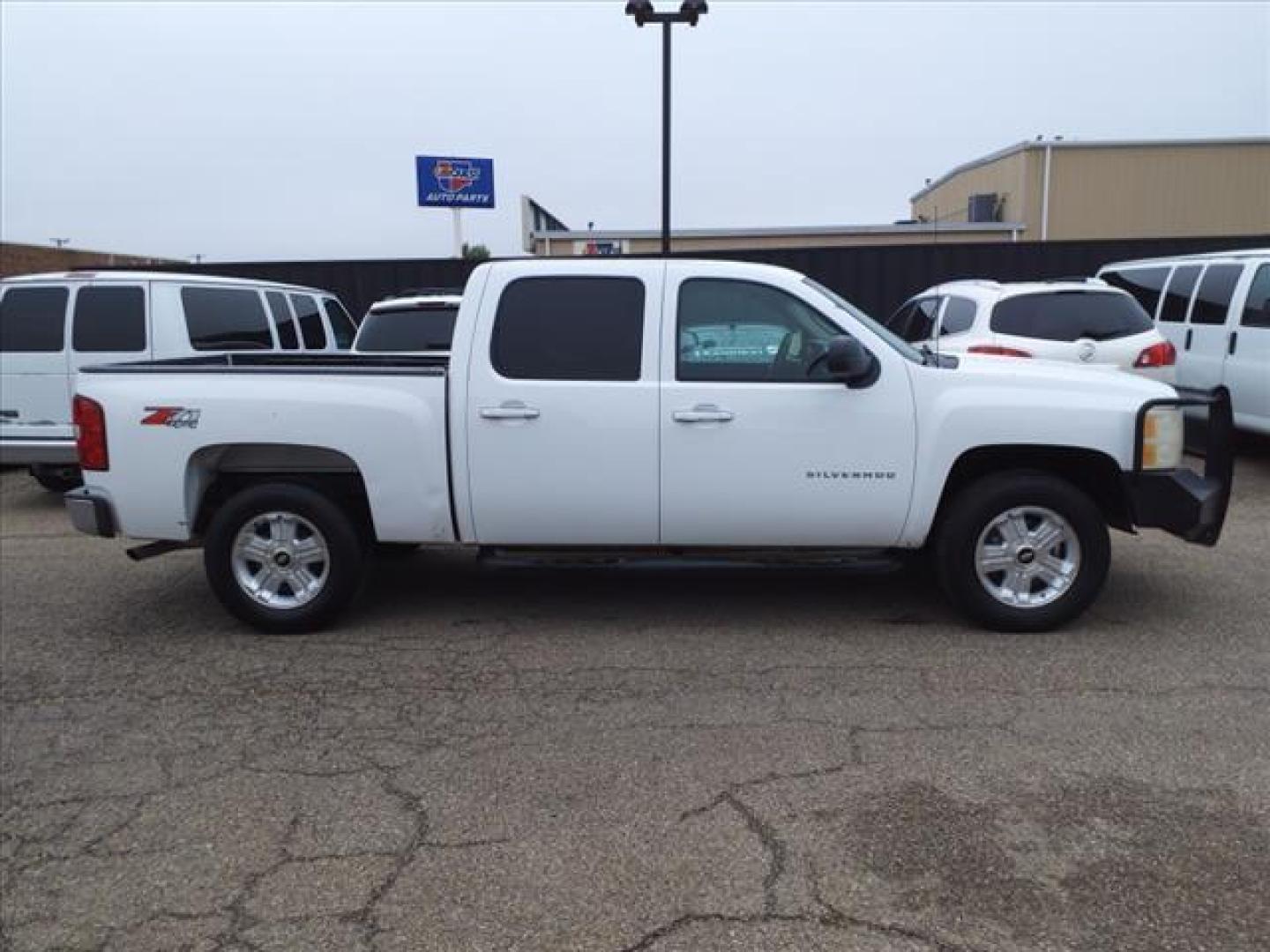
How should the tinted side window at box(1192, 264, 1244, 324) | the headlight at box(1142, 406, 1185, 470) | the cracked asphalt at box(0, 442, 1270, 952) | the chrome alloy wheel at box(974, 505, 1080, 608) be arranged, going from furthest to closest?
the tinted side window at box(1192, 264, 1244, 324) < the chrome alloy wheel at box(974, 505, 1080, 608) < the headlight at box(1142, 406, 1185, 470) < the cracked asphalt at box(0, 442, 1270, 952)

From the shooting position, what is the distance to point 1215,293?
991 cm

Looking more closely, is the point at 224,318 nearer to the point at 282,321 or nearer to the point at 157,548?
the point at 282,321

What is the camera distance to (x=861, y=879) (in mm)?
3088

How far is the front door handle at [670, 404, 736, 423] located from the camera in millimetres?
5102

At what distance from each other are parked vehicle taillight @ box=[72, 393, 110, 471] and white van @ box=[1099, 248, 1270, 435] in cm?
874

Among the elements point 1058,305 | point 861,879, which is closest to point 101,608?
point 861,879

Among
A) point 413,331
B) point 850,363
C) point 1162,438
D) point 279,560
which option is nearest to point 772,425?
point 850,363

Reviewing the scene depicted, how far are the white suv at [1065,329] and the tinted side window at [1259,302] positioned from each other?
2.54 feet

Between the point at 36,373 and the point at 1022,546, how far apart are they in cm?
803

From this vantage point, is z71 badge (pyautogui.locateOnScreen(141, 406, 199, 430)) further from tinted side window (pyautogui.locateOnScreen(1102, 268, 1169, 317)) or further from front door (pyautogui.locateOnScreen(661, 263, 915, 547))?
tinted side window (pyautogui.locateOnScreen(1102, 268, 1169, 317))

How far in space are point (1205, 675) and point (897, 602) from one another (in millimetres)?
1616

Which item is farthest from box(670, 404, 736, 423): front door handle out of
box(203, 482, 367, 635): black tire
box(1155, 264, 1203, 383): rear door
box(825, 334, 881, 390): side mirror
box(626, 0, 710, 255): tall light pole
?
box(626, 0, 710, 255): tall light pole

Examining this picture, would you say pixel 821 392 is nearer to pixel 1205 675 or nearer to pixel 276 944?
pixel 1205 675

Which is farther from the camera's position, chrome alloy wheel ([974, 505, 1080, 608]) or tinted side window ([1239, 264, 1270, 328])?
tinted side window ([1239, 264, 1270, 328])
